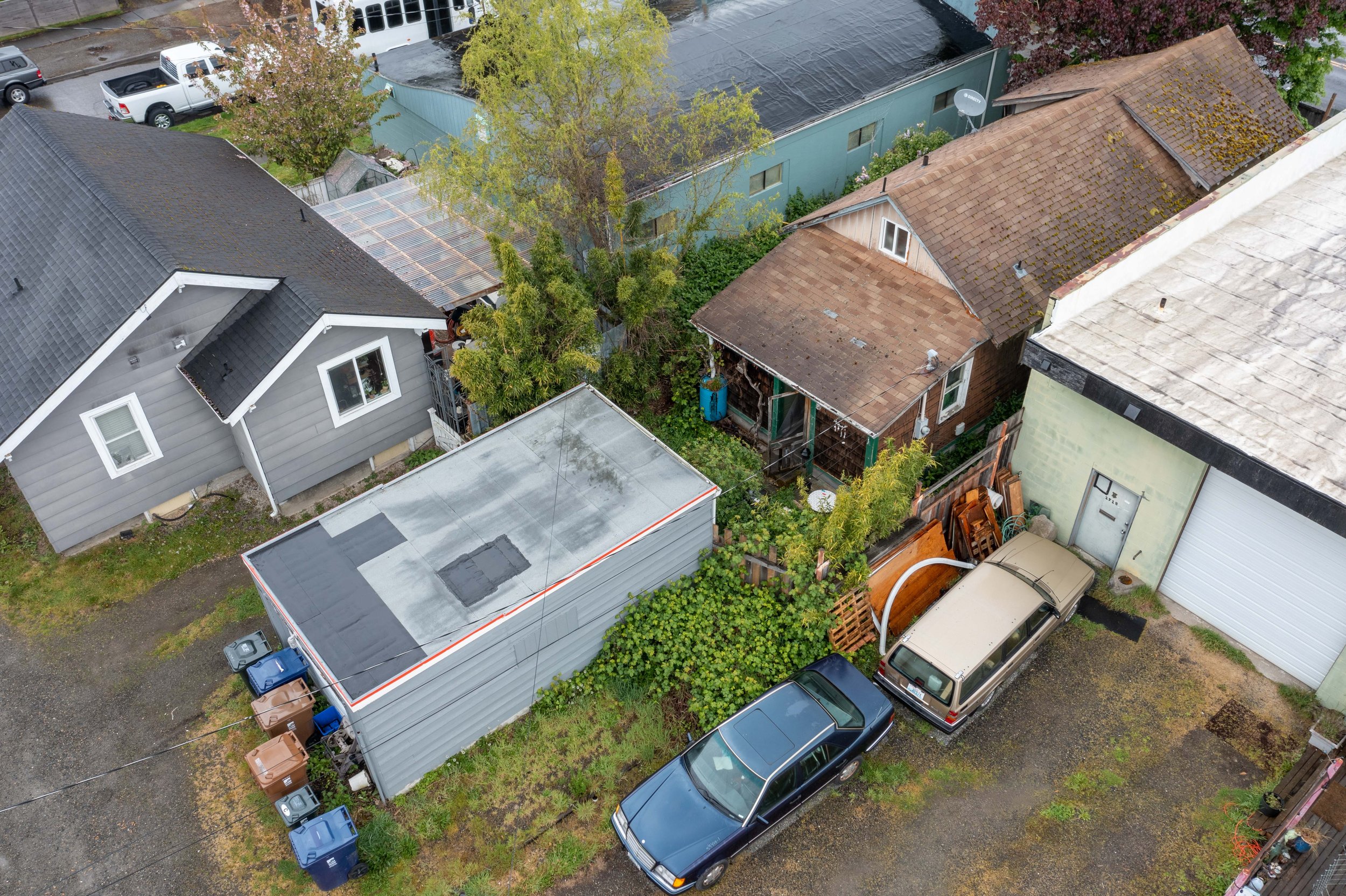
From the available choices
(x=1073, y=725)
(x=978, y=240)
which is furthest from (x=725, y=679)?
(x=978, y=240)

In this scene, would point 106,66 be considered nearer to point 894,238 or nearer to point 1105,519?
point 894,238

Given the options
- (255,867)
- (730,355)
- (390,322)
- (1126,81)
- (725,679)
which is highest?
(1126,81)

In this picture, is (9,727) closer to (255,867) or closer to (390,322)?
(255,867)

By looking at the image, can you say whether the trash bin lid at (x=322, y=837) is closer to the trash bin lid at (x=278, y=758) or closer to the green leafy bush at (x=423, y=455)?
the trash bin lid at (x=278, y=758)

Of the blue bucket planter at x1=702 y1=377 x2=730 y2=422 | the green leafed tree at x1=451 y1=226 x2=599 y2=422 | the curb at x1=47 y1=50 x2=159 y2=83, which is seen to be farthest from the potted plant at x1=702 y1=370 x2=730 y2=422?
the curb at x1=47 y1=50 x2=159 y2=83

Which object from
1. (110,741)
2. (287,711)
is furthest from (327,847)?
(110,741)

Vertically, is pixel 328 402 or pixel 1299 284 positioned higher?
pixel 1299 284
